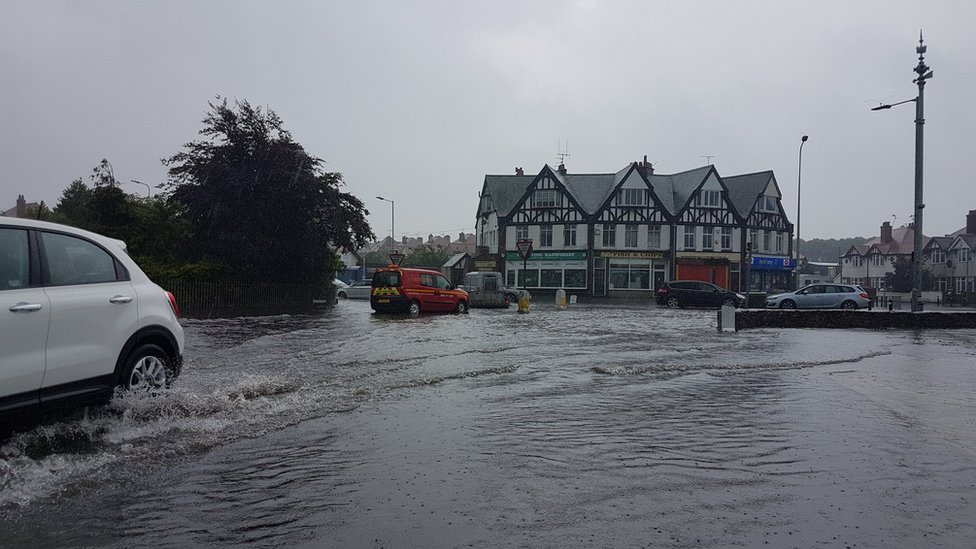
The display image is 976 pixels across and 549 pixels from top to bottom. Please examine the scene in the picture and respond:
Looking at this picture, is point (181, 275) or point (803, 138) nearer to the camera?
point (181, 275)

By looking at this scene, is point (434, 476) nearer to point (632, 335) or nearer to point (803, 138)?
point (632, 335)

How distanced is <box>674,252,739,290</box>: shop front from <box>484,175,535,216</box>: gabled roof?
1484 centimetres

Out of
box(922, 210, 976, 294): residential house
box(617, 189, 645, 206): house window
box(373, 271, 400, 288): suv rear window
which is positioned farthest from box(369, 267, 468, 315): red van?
box(922, 210, 976, 294): residential house

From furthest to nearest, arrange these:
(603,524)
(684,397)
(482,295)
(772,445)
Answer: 1. (482,295)
2. (684,397)
3. (772,445)
4. (603,524)

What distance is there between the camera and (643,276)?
54812 millimetres

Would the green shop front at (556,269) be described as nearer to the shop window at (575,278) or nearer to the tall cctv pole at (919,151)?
the shop window at (575,278)

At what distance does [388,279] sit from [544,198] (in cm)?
3400

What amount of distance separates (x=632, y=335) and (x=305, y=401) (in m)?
11.5

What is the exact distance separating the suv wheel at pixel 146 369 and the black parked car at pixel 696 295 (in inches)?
1286

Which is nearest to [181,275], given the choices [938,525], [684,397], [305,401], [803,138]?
[305,401]

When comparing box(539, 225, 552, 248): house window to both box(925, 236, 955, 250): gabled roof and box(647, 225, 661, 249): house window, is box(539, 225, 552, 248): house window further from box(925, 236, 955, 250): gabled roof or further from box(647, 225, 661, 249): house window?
box(925, 236, 955, 250): gabled roof

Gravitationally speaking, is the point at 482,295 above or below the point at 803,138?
below

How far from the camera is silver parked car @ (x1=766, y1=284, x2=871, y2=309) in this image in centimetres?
3155

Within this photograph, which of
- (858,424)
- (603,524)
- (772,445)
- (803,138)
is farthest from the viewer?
(803,138)
